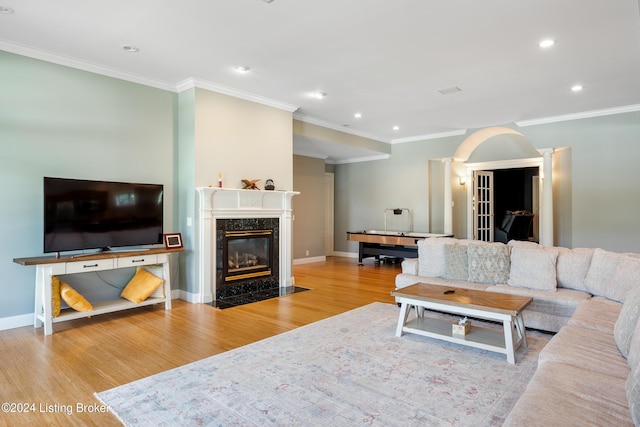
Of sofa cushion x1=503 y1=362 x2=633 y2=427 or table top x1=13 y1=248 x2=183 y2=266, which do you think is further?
table top x1=13 y1=248 x2=183 y2=266

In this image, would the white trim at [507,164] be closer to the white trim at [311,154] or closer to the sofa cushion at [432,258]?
the white trim at [311,154]

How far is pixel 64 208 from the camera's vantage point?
4.03 meters

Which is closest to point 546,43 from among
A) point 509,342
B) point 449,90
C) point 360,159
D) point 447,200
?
point 449,90

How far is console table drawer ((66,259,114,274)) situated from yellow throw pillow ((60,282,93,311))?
0.76 ft

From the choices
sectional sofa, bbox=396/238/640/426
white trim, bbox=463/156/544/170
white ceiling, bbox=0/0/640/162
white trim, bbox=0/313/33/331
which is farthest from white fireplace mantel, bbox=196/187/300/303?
white trim, bbox=463/156/544/170

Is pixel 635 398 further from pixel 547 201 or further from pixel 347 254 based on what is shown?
pixel 347 254

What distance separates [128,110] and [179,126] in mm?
678

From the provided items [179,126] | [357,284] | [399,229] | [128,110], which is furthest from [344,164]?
[128,110]

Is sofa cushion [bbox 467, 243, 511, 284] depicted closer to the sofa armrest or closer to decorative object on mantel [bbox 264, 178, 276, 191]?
the sofa armrest

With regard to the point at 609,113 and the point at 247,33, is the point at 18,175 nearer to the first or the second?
the point at 247,33

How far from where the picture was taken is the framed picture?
482 centimetres

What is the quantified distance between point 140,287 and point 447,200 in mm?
6454

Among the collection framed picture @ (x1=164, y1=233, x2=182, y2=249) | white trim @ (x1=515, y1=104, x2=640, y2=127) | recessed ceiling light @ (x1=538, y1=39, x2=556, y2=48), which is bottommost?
framed picture @ (x1=164, y1=233, x2=182, y2=249)

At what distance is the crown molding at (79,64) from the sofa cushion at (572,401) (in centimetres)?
525
